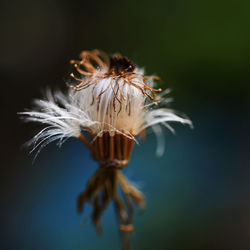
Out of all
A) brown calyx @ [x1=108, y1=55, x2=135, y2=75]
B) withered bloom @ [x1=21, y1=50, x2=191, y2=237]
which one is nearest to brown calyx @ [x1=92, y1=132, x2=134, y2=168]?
withered bloom @ [x1=21, y1=50, x2=191, y2=237]

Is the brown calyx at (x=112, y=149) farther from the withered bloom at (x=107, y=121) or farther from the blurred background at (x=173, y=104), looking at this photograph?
the blurred background at (x=173, y=104)

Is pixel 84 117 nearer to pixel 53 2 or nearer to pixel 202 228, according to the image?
pixel 202 228

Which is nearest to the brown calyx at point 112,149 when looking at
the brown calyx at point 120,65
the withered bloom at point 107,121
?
the withered bloom at point 107,121

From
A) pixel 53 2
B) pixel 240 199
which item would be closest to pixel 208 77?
pixel 240 199

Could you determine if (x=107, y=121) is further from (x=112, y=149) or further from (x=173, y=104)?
(x=173, y=104)

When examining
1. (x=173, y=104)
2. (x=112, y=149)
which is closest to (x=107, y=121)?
(x=112, y=149)

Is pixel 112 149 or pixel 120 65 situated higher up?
pixel 120 65

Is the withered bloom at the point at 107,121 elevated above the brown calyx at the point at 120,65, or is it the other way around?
the brown calyx at the point at 120,65

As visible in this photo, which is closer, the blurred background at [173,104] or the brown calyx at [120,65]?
the brown calyx at [120,65]
